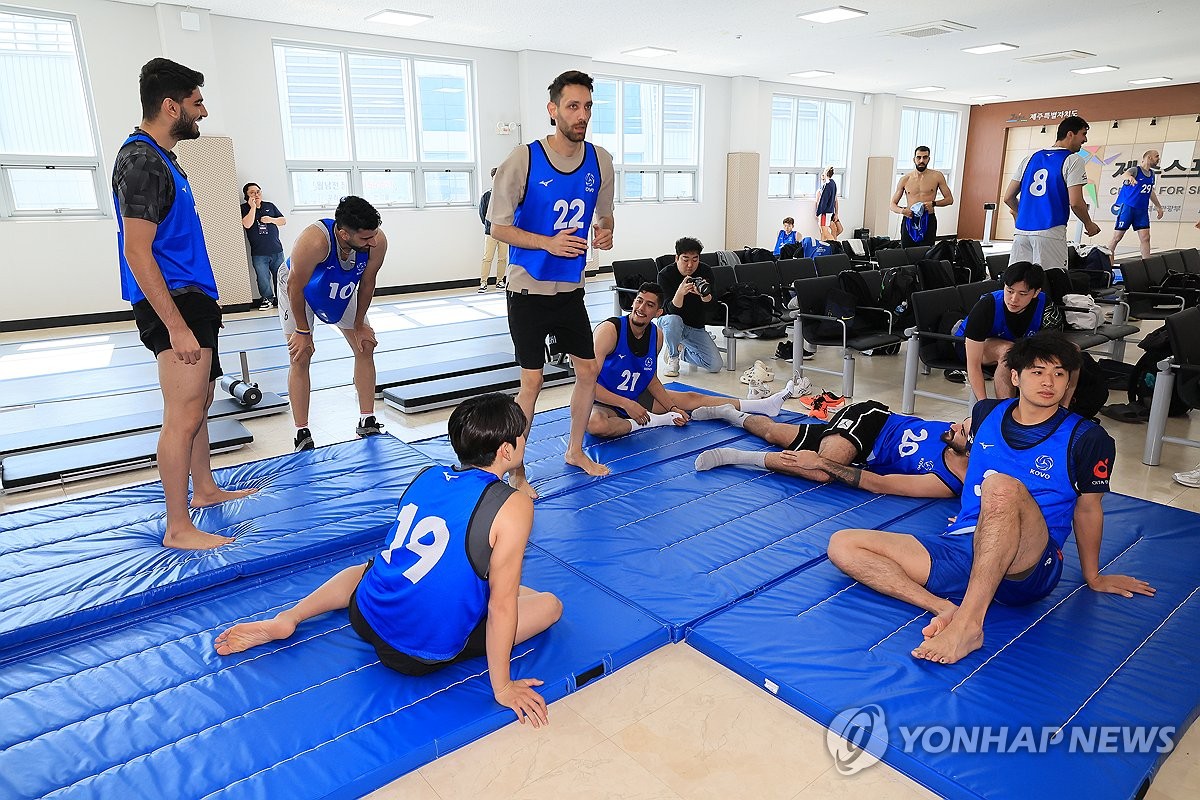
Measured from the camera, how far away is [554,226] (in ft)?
11.2

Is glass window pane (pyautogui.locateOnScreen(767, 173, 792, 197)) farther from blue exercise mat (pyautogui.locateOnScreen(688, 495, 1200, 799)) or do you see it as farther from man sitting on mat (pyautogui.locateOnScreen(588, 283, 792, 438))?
blue exercise mat (pyautogui.locateOnScreen(688, 495, 1200, 799))

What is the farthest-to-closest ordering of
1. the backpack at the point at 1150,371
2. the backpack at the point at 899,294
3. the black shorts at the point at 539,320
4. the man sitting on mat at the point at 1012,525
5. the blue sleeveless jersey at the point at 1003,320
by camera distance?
the backpack at the point at 899,294, the backpack at the point at 1150,371, the blue sleeveless jersey at the point at 1003,320, the black shorts at the point at 539,320, the man sitting on mat at the point at 1012,525

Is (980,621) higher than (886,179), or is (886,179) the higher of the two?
(886,179)

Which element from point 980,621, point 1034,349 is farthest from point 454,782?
point 1034,349

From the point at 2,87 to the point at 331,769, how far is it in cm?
937

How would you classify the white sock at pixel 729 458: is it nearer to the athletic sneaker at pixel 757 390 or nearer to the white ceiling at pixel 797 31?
the athletic sneaker at pixel 757 390

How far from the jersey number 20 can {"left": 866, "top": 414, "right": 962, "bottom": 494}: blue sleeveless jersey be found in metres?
2.35

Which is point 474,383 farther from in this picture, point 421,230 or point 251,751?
point 421,230

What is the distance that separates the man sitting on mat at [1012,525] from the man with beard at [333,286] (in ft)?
8.96

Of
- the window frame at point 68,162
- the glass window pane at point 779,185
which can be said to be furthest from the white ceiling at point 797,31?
the glass window pane at point 779,185

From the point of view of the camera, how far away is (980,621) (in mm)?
2256

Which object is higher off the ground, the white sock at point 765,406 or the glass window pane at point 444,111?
the glass window pane at point 444,111

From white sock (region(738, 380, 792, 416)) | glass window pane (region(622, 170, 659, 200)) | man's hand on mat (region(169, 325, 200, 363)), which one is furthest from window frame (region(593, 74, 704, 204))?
man's hand on mat (region(169, 325, 200, 363))

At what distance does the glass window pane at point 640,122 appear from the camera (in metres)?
13.4
